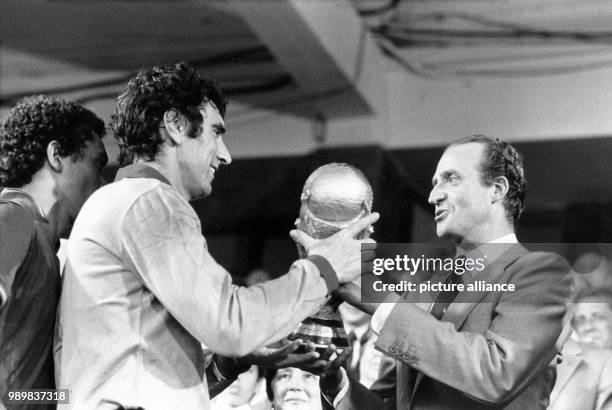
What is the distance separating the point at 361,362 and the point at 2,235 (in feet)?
3.67

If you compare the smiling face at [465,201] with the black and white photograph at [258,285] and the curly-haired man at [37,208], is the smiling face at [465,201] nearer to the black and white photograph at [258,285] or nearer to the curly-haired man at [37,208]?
the black and white photograph at [258,285]

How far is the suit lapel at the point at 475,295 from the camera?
157 cm

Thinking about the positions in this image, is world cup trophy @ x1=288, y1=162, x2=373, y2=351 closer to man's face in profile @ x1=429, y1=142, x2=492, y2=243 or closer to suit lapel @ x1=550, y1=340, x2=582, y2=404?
man's face in profile @ x1=429, y1=142, x2=492, y2=243

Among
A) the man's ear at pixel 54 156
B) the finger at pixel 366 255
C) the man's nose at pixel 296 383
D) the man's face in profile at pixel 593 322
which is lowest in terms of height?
the man's nose at pixel 296 383

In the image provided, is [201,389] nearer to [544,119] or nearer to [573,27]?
[544,119]

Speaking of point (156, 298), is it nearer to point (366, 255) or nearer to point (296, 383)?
point (366, 255)

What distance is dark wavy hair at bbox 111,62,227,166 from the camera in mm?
1516

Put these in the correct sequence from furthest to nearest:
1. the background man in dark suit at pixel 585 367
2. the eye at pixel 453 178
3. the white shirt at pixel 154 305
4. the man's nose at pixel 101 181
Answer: the background man in dark suit at pixel 585 367 → the man's nose at pixel 101 181 → the eye at pixel 453 178 → the white shirt at pixel 154 305

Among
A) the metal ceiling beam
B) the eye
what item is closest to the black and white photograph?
the eye

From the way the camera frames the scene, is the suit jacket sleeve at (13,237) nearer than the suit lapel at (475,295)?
Yes

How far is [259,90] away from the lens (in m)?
5.16

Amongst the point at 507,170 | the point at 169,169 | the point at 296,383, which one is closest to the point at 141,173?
the point at 169,169

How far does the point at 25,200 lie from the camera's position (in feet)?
5.40

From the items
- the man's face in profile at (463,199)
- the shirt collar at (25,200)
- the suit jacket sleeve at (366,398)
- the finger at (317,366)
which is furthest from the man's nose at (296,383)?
the shirt collar at (25,200)
